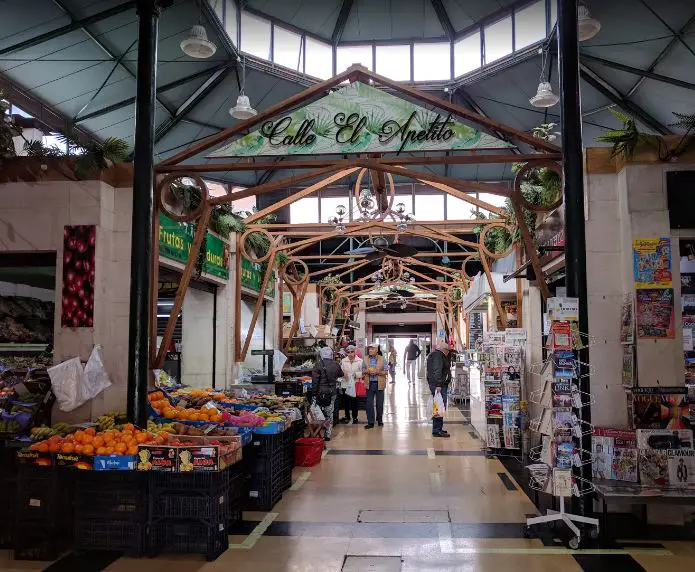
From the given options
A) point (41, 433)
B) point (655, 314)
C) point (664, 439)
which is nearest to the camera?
point (41, 433)

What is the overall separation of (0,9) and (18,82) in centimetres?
202

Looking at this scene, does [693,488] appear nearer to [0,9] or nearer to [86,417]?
[86,417]

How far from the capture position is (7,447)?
5672 mm

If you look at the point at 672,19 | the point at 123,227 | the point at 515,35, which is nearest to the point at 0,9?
the point at 123,227

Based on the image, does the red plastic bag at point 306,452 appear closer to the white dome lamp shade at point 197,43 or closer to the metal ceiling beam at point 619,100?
the white dome lamp shade at point 197,43

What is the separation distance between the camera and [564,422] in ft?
17.6

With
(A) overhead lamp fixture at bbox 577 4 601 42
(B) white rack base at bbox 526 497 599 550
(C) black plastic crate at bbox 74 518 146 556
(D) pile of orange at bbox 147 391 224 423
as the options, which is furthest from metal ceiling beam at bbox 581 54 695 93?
(C) black plastic crate at bbox 74 518 146 556

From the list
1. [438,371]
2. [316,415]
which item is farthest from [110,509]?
[438,371]

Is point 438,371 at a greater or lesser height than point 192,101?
lesser

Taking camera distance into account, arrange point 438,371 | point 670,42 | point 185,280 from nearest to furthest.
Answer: point 185,280, point 670,42, point 438,371

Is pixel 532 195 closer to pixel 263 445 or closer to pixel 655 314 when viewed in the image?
pixel 655 314

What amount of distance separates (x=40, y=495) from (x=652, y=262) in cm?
579

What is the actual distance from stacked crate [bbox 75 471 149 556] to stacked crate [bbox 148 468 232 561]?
4.1 inches

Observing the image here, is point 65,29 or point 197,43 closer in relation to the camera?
point 197,43
